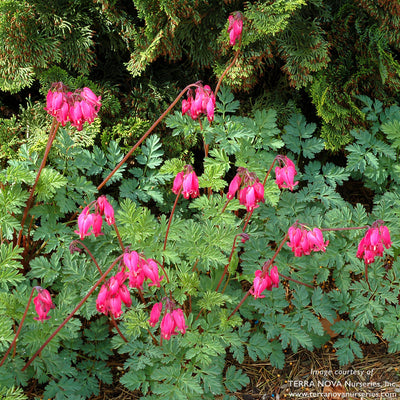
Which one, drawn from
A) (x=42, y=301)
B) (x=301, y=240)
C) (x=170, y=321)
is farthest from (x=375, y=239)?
(x=42, y=301)

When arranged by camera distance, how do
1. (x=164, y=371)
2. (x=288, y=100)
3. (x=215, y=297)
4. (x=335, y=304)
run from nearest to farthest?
(x=164, y=371) < (x=215, y=297) < (x=335, y=304) < (x=288, y=100)

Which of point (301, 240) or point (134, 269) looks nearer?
point (134, 269)

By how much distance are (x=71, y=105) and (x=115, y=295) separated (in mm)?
1084

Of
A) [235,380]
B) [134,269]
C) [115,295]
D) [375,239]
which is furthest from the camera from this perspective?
[235,380]

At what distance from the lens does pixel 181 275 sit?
288 cm

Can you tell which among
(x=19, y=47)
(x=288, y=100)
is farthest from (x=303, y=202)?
(x=19, y=47)

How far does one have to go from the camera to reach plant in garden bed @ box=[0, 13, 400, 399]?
256cm

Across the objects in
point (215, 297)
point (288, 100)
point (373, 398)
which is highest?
point (288, 100)

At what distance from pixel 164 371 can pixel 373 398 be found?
1397 mm

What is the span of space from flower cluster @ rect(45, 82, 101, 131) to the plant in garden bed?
0.01m

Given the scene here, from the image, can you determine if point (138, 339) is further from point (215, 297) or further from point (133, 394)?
point (215, 297)

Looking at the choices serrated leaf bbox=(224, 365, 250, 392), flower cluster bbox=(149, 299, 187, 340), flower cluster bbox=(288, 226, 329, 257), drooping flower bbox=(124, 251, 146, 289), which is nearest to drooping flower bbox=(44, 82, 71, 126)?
drooping flower bbox=(124, 251, 146, 289)

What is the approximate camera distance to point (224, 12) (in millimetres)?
3627

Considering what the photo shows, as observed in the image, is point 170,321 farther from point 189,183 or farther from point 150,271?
point 189,183
